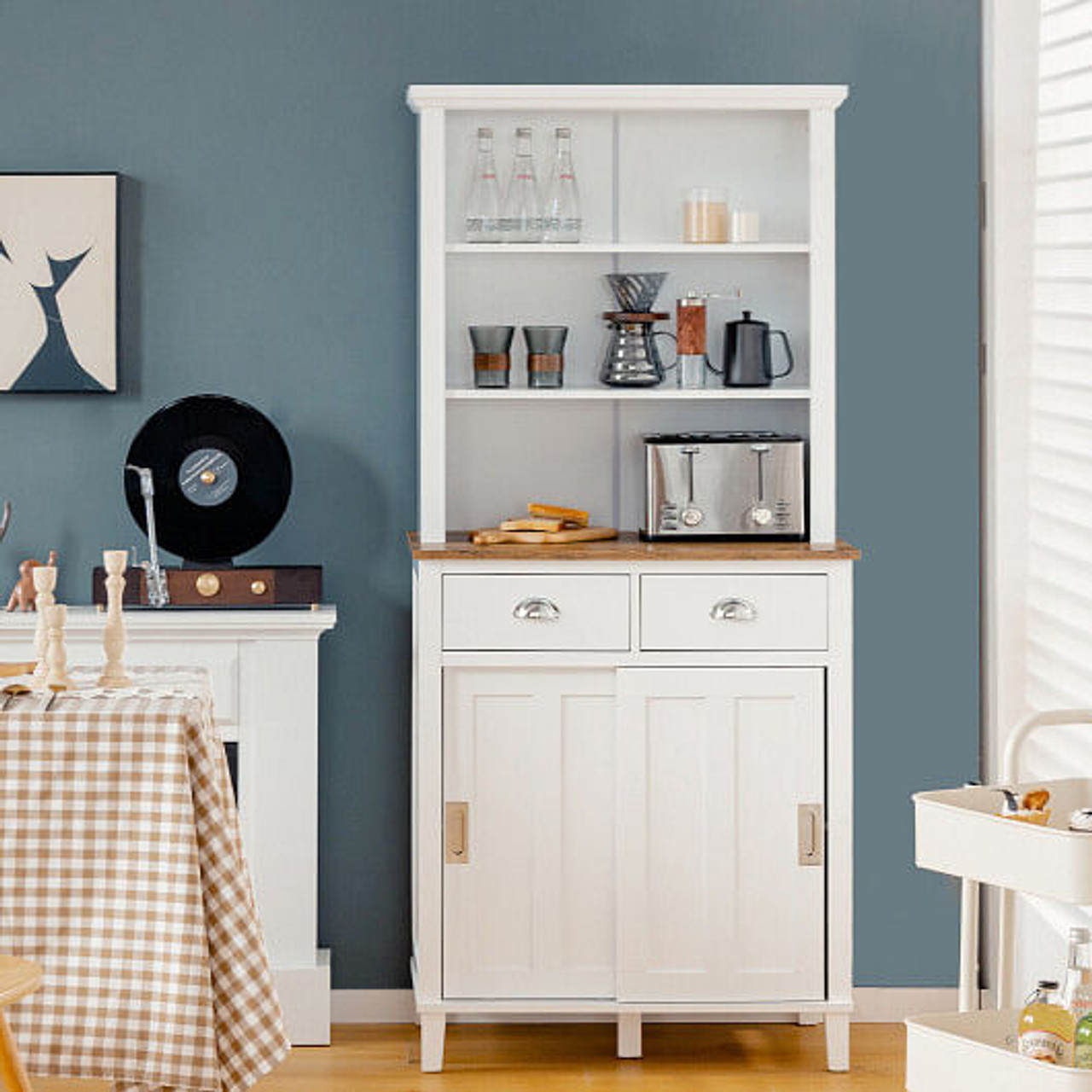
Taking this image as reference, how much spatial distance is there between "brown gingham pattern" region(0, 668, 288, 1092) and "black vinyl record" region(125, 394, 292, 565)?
118 cm

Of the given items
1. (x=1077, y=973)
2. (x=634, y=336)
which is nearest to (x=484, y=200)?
(x=634, y=336)

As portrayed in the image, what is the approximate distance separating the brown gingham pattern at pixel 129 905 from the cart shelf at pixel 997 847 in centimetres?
102

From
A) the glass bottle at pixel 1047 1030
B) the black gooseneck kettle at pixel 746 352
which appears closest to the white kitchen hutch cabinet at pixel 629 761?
the black gooseneck kettle at pixel 746 352

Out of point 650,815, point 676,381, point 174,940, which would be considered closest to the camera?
point 174,940

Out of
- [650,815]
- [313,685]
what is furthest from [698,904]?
[313,685]

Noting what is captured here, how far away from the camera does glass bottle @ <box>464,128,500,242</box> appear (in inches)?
153

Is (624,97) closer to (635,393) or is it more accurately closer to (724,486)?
(635,393)

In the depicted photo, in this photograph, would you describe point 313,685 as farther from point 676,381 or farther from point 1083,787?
point 1083,787

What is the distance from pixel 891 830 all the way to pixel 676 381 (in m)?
1.11

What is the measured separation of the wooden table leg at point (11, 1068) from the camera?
100 inches

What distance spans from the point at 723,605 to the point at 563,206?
3.00ft

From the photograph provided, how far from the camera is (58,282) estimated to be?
3.99 m

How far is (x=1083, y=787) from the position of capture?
2725 mm

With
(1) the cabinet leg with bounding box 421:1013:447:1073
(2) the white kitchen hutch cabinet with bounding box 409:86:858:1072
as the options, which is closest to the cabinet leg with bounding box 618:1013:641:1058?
(2) the white kitchen hutch cabinet with bounding box 409:86:858:1072
